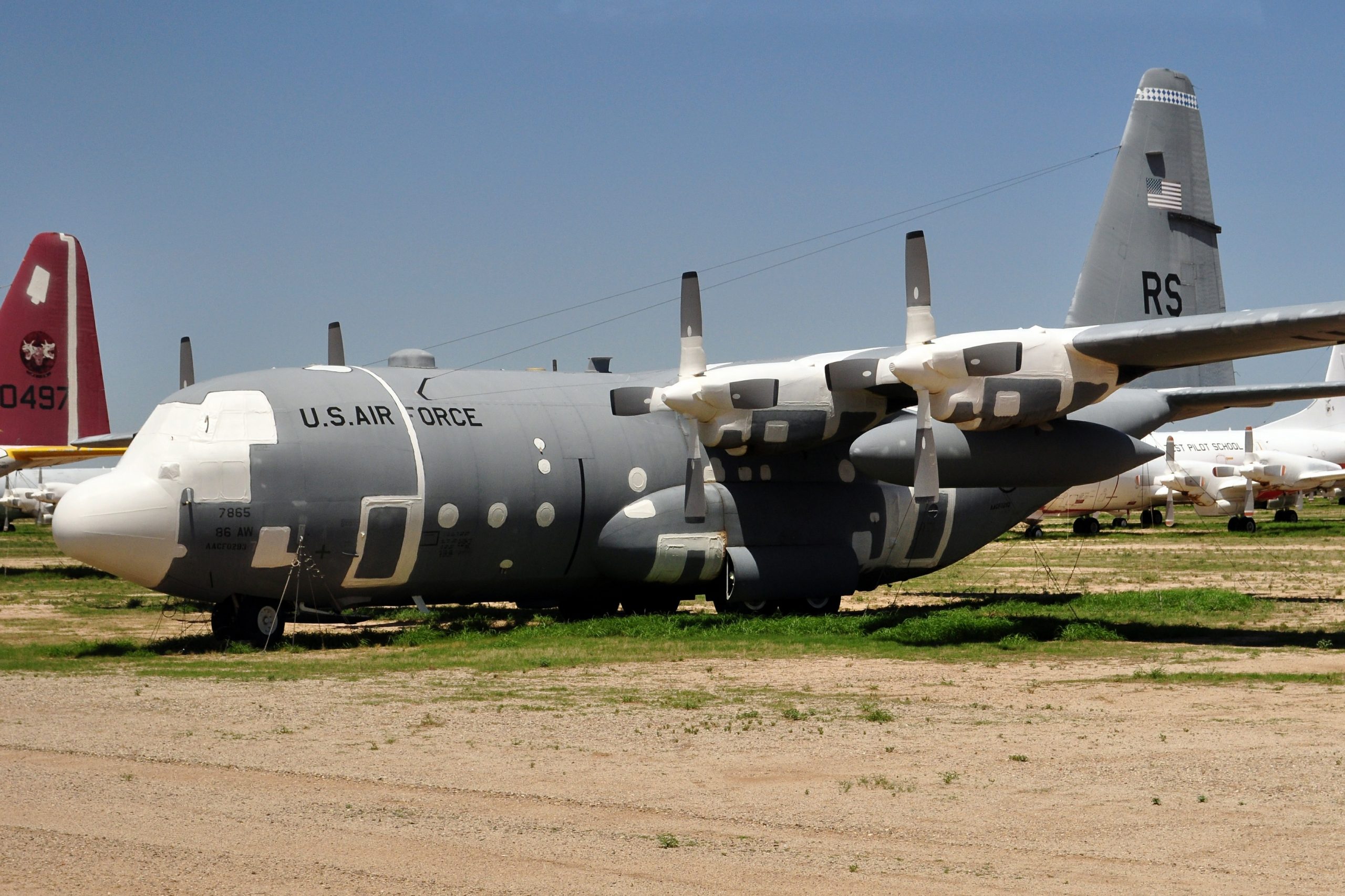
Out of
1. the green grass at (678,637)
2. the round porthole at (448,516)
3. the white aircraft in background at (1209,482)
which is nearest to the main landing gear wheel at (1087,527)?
the white aircraft in background at (1209,482)

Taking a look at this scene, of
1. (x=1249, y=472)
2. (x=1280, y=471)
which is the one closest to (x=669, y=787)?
(x=1249, y=472)

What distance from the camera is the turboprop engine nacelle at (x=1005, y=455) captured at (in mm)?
18391

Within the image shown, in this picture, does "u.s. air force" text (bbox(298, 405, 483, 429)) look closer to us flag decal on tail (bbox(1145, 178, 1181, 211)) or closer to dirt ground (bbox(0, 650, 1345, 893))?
dirt ground (bbox(0, 650, 1345, 893))

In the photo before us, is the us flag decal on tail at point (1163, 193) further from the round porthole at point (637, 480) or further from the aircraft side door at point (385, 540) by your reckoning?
the aircraft side door at point (385, 540)

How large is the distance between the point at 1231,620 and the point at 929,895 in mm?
15480

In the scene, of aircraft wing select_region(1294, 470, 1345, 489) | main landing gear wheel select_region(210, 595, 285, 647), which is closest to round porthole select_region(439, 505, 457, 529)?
main landing gear wheel select_region(210, 595, 285, 647)

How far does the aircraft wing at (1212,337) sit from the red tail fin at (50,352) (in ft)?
92.7

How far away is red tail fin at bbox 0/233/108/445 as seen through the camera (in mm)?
35812

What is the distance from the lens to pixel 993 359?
56.7 ft

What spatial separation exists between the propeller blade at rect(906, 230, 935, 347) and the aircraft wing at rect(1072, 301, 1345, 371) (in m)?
1.89

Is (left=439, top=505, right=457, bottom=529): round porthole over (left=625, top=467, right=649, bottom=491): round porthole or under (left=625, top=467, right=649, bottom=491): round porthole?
under

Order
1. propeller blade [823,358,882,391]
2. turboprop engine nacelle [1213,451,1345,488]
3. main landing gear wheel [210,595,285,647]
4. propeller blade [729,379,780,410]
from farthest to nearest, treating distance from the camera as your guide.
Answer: turboprop engine nacelle [1213,451,1345,488] < propeller blade [729,379,780,410] < propeller blade [823,358,882,391] < main landing gear wheel [210,595,285,647]

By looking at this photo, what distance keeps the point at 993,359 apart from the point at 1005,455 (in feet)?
5.51

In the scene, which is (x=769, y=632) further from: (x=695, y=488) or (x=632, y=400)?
(x=632, y=400)
